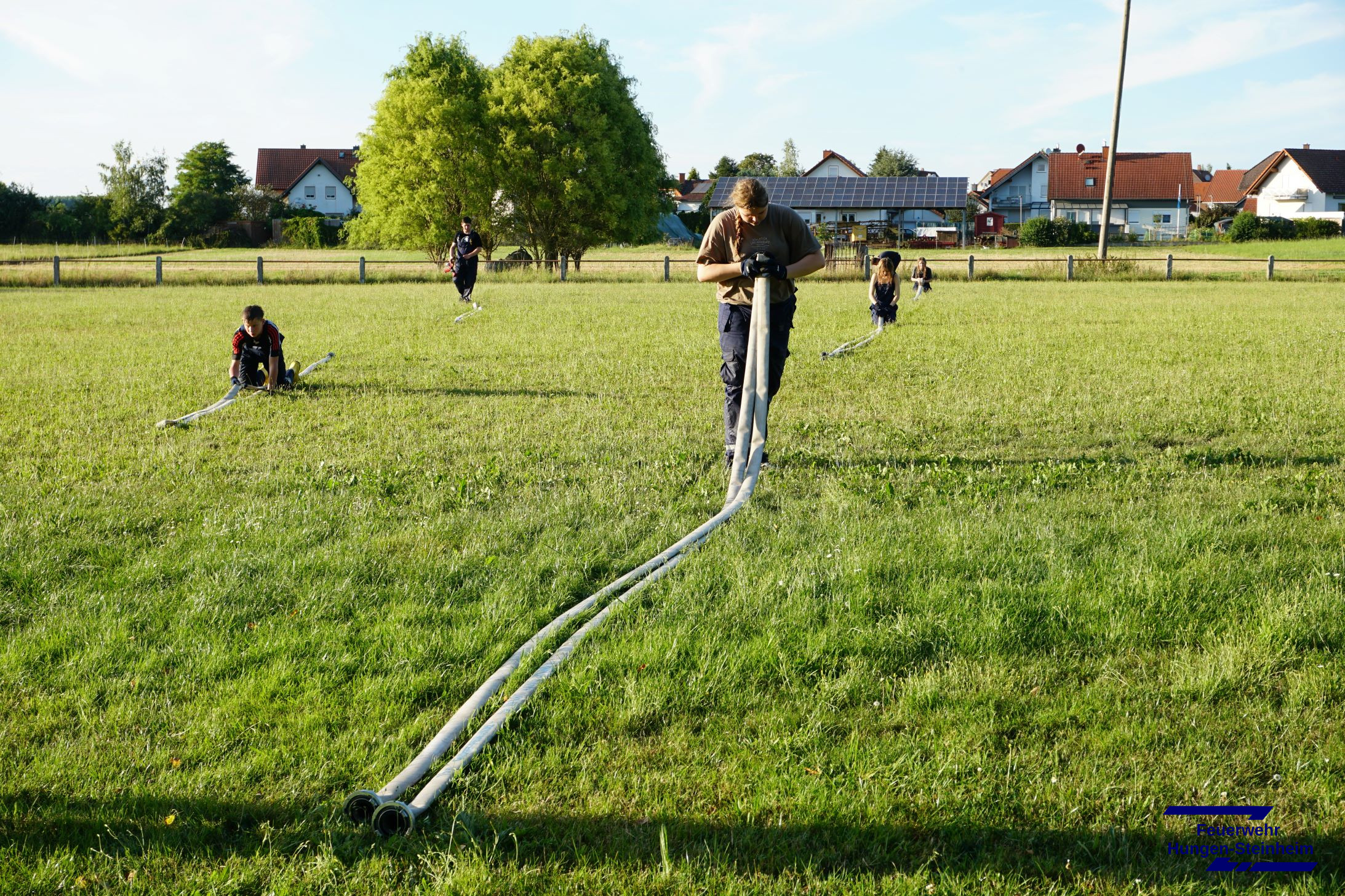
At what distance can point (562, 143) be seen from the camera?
144 ft

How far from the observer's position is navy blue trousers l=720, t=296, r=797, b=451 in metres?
7.32

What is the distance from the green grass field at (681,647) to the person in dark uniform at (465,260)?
12.5 m

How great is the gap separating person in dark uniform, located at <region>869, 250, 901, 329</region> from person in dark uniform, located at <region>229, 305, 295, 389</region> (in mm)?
9803

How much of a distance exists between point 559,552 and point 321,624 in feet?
4.58

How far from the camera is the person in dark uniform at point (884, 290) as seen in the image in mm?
16781

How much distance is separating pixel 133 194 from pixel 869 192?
Result: 5244 centimetres

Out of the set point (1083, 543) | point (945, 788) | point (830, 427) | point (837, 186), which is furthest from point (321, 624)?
point (837, 186)

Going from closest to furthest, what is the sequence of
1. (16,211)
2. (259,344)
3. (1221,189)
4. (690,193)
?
1. (259,344)
2. (16,211)
3. (1221,189)
4. (690,193)

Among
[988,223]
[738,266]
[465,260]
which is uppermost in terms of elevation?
[988,223]

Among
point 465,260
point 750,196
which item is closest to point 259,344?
point 750,196

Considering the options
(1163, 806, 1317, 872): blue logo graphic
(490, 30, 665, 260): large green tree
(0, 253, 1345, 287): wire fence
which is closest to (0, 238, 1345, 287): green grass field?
(0, 253, 1345, 287): wire fence

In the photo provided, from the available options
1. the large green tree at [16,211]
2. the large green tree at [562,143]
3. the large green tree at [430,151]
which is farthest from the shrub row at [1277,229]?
the large green tree at [16,211]

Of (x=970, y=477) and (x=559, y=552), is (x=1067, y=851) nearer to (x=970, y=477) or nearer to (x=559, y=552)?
(x=559, y=552)

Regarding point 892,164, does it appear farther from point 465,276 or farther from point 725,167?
point 465,276
